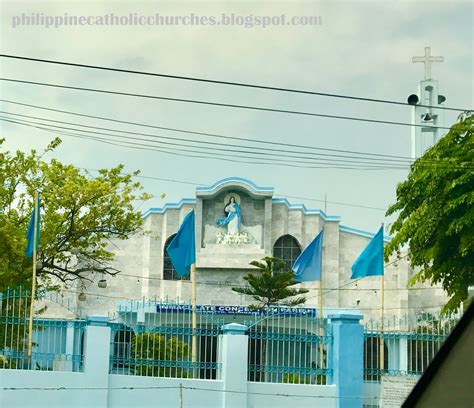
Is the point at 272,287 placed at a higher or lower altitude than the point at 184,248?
higher

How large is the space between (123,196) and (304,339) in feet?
27.8

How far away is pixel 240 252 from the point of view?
36.5m

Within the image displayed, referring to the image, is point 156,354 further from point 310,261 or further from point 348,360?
point 310,261

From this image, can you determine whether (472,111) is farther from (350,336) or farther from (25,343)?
(25,343)

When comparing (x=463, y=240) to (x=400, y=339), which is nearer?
(x=400, y=339)

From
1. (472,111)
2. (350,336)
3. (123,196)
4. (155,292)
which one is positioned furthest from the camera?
(155,292)

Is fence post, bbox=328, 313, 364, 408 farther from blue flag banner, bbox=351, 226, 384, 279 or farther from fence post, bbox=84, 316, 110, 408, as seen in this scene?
fence post, bbox=84, 316, 110, 408

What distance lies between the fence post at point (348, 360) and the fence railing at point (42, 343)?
423 cm

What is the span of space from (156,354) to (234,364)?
62.4 inches

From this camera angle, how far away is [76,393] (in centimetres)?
1489

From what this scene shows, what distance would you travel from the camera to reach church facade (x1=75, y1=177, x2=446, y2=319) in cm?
3634

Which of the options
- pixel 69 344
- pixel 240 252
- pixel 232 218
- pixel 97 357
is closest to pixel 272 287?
pixel 240 252

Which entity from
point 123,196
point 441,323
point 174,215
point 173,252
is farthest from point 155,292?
point 441,323

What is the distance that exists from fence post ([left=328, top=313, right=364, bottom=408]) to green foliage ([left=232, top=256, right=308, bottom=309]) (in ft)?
54.1
